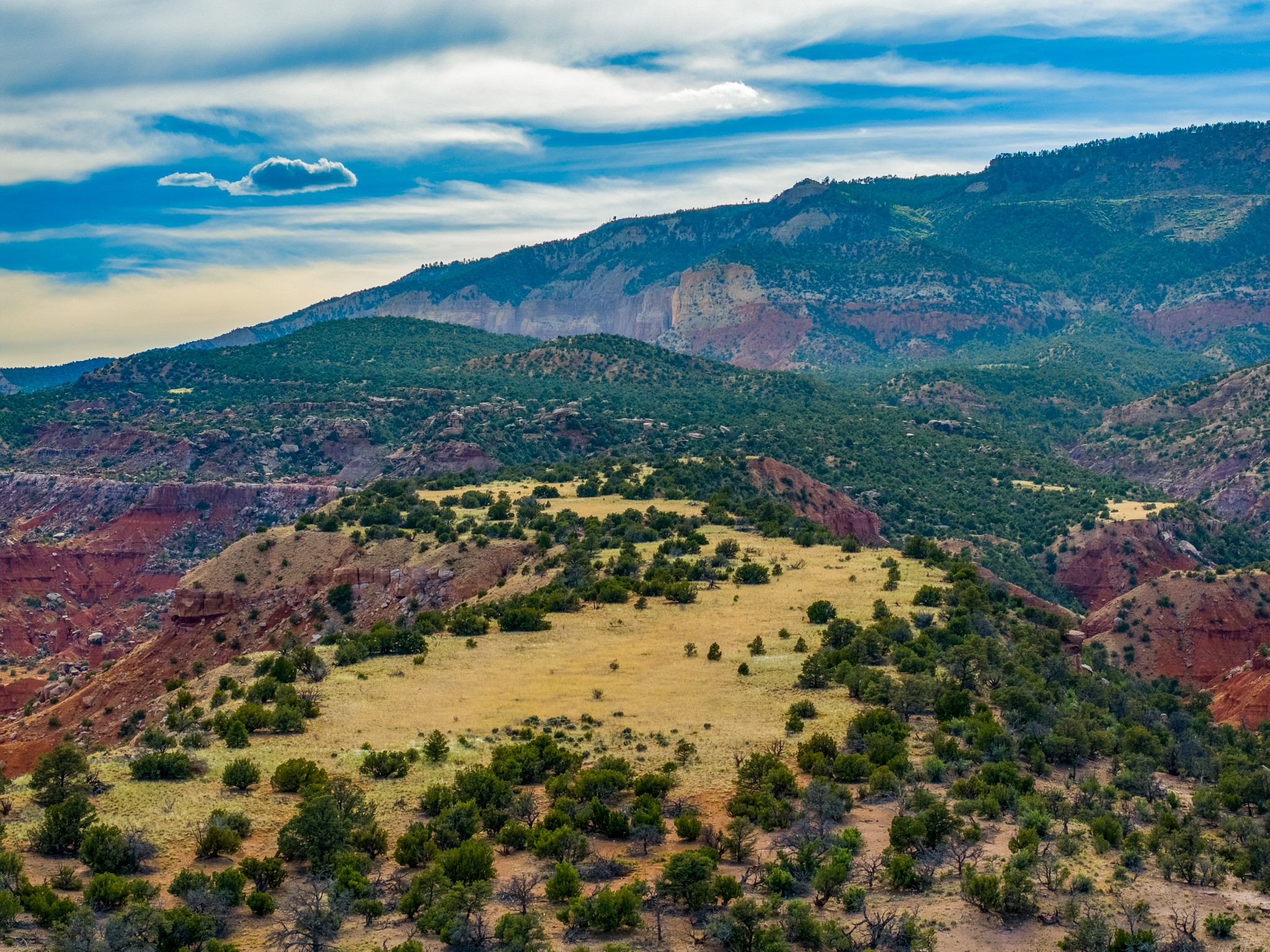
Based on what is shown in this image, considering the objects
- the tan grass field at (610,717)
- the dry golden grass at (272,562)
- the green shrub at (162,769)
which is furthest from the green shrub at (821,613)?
the dry golden grass at (272,562)

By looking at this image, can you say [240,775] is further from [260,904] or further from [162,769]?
[260,904]

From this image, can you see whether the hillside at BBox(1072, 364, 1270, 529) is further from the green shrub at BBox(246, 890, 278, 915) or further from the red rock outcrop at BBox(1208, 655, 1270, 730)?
the green shrub at BBox(246, 890, 278, 915)

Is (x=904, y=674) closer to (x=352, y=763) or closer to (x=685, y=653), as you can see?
(x=685, y=653)

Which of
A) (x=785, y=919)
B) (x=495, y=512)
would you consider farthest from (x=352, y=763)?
(x=495, y=512)

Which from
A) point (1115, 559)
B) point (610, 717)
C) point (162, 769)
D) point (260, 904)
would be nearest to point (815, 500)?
point (1115, 559)

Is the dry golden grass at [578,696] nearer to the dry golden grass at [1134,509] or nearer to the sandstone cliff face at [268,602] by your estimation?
the sandstone cliff face at [268,602]

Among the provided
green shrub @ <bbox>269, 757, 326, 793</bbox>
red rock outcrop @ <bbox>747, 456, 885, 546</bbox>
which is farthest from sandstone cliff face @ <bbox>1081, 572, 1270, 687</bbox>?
green shrub @ <bbox>269, 757, 326, 793</bbox>
